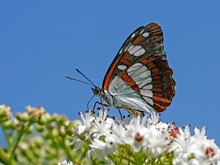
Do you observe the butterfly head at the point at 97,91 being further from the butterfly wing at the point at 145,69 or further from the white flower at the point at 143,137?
the white flower at the point at 143,137

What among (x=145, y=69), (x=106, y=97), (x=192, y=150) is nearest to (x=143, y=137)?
(x=192, y=150)

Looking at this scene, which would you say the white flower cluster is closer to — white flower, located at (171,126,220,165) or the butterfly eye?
white flower, located at (171,126,220,165)

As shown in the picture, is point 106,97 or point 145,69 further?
point 145,69

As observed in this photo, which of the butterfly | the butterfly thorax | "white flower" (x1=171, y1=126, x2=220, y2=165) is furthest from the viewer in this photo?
the butterfly

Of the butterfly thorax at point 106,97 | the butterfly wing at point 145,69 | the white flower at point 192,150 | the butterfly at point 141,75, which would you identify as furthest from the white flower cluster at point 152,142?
the butterfly wing at point 145,69

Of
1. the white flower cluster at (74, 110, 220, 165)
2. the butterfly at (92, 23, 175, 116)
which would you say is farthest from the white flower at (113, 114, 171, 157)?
the butterfly at (92, 23, 175, 116)

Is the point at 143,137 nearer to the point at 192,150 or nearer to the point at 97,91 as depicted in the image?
the point at 192,150
